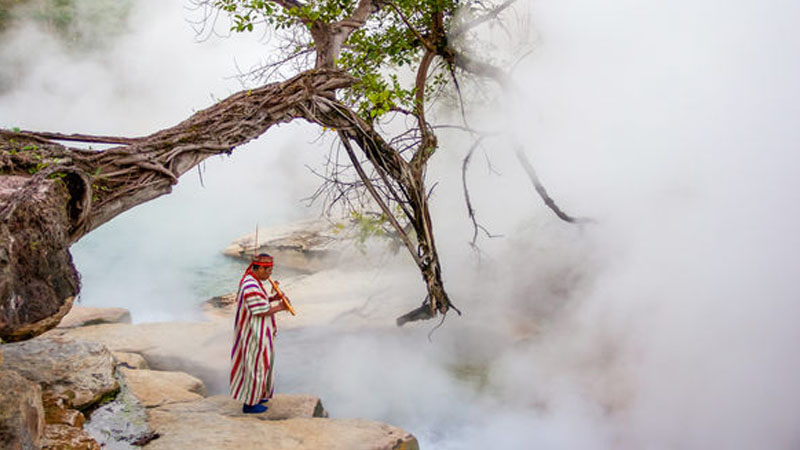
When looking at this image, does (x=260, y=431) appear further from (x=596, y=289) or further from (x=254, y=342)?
(x=596, y=289)

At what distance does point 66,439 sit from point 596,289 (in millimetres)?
5549

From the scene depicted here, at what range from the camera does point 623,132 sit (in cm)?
755

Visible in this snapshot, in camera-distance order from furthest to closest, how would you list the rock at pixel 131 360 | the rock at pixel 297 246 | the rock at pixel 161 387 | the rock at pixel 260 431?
the rock at pixel 297 246, the rock at pixel 131 360, the rock at pixel 161 387, the rock at pixel 260 431

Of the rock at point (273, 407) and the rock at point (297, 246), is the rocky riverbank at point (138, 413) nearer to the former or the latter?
the rock at point (273, 407)

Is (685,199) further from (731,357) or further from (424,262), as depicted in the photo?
(424,262)

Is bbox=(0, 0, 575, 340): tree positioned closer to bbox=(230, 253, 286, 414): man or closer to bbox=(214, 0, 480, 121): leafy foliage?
bbox=(214, 0, 480, 121): leafy foliage

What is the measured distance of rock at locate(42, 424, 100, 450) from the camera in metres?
2.80

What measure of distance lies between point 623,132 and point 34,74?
17910mm

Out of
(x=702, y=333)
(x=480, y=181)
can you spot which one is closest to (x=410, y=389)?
(x=702, y=333)

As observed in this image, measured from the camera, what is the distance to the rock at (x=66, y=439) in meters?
2.80

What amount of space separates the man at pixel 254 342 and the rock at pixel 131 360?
1.78m

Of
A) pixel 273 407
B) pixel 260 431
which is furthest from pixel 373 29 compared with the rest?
pixel 260 431

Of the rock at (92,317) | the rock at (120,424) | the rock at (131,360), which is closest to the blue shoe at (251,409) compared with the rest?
the rock at (120,424)

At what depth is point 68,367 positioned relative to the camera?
3.70 m
